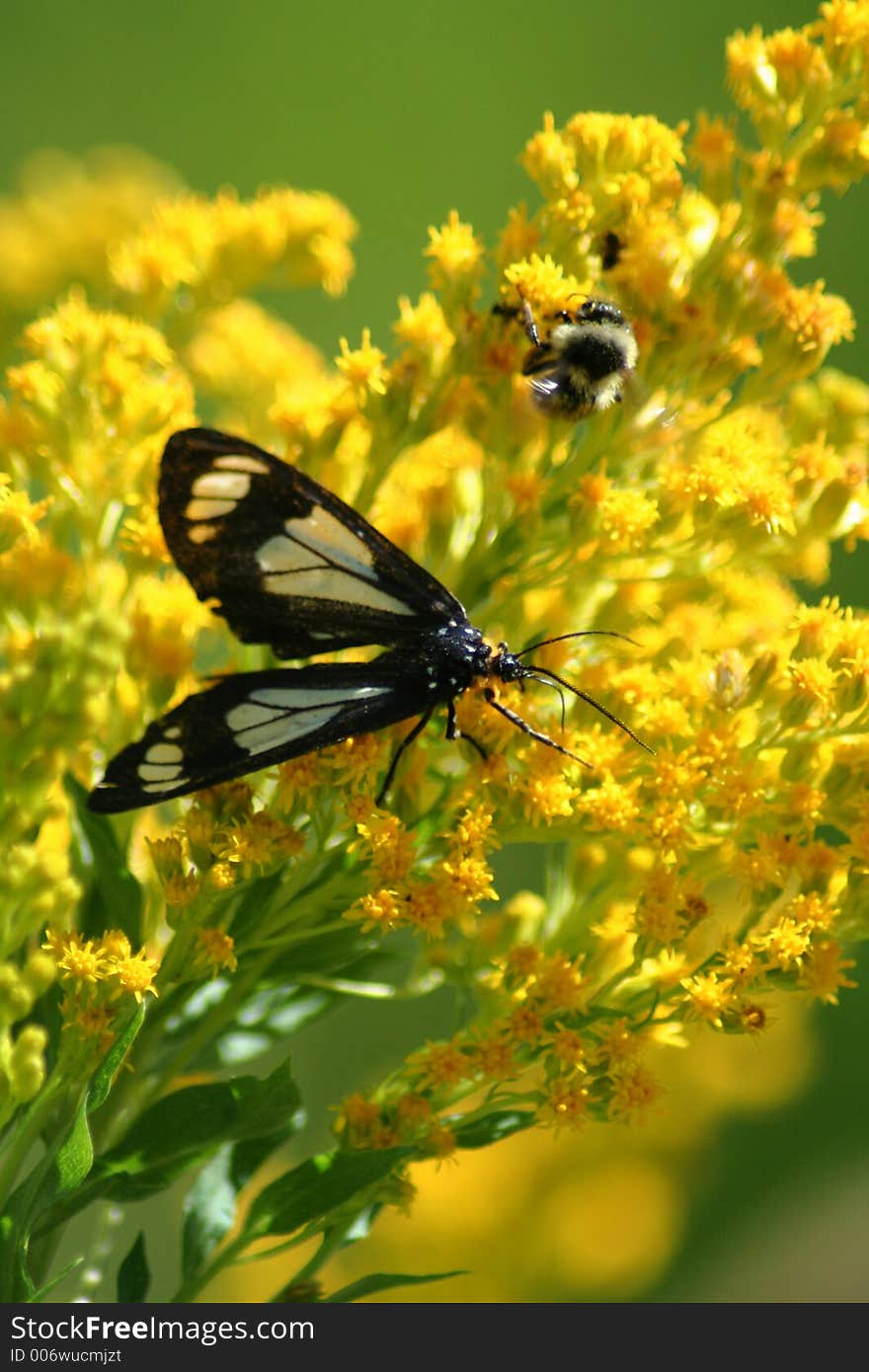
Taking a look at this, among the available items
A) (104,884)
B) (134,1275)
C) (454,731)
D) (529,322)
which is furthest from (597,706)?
(134,1275)

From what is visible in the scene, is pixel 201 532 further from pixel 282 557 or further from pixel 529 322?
pixel 529 322

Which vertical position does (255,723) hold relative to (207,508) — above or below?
below

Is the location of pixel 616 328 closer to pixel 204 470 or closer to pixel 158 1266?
pixel 204 470

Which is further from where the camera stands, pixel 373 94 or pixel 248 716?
pixel 373 94

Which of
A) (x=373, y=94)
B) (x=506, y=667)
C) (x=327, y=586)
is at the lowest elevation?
(x=506, y=667)

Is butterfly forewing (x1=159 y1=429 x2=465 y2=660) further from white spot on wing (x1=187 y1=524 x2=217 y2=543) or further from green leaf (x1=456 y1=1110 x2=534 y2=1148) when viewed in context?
green leaf (x1=456 y1=1110 x2=534 y2=1148)

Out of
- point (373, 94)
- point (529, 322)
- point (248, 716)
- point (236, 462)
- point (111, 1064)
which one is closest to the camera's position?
point (111, 1064)

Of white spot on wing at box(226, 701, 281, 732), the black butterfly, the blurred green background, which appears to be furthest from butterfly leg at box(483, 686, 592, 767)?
the blurred green background
